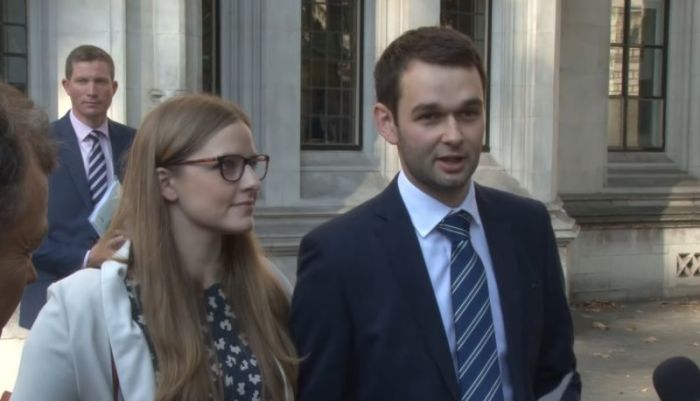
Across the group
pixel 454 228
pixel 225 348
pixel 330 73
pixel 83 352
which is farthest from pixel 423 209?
pixel 330 73

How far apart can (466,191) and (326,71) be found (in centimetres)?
855

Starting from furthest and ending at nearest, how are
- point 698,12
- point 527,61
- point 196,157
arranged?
point 698,12
point 527,61
point 196,157

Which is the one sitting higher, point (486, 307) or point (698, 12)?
point (698, 12)

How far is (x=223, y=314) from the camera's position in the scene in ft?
9.68

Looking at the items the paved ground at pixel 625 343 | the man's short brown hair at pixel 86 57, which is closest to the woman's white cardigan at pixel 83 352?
the man's short brown hair at pixel 86 57

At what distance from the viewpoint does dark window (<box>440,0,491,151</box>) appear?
12.2 m

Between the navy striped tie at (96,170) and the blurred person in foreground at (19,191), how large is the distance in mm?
3021

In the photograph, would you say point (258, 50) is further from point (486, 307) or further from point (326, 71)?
point (486, 307)

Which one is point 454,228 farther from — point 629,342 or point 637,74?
point 637,74

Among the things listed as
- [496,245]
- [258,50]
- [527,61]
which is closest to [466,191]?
[496,245]

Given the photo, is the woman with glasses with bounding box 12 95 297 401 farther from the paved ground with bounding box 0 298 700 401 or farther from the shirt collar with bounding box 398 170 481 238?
the paved ground with bounding box 0 298 700 401

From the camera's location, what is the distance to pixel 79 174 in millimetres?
4977

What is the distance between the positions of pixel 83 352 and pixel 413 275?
32.4 inches

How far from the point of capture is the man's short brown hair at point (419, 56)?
2.95 metres
